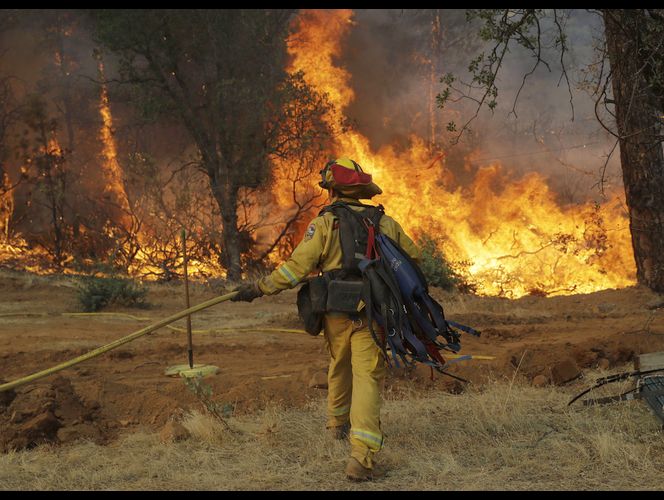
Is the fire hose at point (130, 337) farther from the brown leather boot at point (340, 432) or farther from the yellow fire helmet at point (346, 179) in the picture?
the brown leather boot at point (340, 432)

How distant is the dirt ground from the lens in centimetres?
629

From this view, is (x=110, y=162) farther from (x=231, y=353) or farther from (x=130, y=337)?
(x=130, y=337)

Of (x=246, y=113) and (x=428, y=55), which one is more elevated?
(x=428, y=55)

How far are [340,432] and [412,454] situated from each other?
1.72ft

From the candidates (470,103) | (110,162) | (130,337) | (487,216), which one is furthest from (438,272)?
(110,162)

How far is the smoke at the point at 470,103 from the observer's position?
73.3 ft

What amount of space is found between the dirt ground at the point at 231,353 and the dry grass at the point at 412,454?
1.68 feet

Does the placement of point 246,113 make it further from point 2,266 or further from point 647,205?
point 647,205

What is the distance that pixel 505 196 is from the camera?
20.4 m

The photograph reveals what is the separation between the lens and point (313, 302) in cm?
503

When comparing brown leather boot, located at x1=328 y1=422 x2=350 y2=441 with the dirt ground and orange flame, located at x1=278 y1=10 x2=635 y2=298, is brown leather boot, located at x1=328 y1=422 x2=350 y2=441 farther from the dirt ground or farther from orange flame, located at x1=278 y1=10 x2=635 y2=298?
orange flame, located at x1=278 y1=10 x2=635 y2=298

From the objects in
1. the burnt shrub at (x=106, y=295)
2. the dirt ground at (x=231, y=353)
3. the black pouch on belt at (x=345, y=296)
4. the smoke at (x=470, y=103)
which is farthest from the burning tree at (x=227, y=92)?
the black pouch on belt at (x=345, y=296)

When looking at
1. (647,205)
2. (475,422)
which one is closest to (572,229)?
(647,205)
